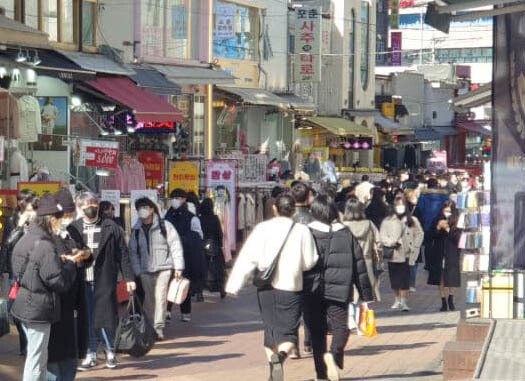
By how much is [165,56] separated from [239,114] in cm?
622

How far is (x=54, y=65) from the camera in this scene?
21953 millimetres

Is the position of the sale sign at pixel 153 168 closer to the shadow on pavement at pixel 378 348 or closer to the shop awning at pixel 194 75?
the shop awning at pixel 194 75

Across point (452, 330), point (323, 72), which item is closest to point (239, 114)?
point (323, 72)

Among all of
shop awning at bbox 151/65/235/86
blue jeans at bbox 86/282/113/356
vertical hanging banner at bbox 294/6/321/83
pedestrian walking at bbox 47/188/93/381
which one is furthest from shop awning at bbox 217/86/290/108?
pedestrian walking at bbox 47/188/93/381

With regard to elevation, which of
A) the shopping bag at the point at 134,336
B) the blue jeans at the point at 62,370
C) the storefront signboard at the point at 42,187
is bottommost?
the shopping bag at the point at 134,336

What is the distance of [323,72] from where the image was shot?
48062 millimetres

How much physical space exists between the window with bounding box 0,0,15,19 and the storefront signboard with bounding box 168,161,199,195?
13.6 feet

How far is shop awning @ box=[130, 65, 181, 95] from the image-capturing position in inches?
1059

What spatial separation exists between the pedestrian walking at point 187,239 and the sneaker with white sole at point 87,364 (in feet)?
13.2

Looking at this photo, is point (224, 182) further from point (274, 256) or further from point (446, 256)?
point (274, 256)

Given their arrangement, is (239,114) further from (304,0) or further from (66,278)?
(66,278)

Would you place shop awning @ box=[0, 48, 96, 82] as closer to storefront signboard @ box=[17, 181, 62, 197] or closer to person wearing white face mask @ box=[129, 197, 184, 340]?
storefront signboard @ box=[17, 181, 62, 197]

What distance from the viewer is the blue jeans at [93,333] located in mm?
13367

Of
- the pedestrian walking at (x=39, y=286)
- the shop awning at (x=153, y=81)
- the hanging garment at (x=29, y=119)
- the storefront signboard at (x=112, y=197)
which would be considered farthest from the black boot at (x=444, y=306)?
the pedestrian walking at (x=39, y=286)
